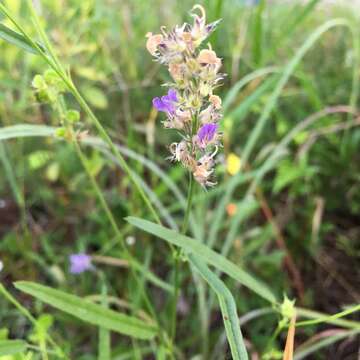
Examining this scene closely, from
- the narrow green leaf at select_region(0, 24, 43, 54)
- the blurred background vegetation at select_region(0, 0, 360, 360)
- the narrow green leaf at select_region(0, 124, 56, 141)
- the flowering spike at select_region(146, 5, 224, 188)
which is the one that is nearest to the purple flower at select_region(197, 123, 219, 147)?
the flowering spike at select_region(146, 5, 224, 188)

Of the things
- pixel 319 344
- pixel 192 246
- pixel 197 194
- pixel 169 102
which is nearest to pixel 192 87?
pixel 169 102

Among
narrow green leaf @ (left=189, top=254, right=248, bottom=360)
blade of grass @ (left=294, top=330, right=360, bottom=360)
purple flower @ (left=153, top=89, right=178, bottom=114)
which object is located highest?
purple flower @ (left=153, top=89, right=178, bottom=114)

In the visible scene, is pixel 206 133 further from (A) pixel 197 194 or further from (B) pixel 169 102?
(A) pixel 197 194

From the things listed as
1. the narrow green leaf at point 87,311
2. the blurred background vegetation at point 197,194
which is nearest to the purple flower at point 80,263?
the blurred background vegetation at point 197,194

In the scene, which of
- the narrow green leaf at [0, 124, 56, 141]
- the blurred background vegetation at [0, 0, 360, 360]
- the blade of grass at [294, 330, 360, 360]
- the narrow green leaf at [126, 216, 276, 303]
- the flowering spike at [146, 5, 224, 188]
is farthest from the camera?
the blurred background vegetation at [0, 0, 360, 360]

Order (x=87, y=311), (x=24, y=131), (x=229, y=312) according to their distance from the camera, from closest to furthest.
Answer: (x=229, y=312), (x=87, y=311), (x=24, y=131)

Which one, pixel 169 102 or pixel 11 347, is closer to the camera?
pixel 169 102

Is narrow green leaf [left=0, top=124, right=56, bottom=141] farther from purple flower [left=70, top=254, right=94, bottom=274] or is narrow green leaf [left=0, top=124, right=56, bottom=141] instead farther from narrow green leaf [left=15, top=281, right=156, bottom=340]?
purple flower [left=70, top=254, right=94, bottom=274]

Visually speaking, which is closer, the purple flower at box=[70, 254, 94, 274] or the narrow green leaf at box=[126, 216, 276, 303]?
the narrow green leaf at box=[126, 216, 276, 303]

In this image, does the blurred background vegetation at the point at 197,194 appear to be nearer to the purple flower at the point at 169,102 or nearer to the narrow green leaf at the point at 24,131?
the narrow green leaf at the point at 24,131
